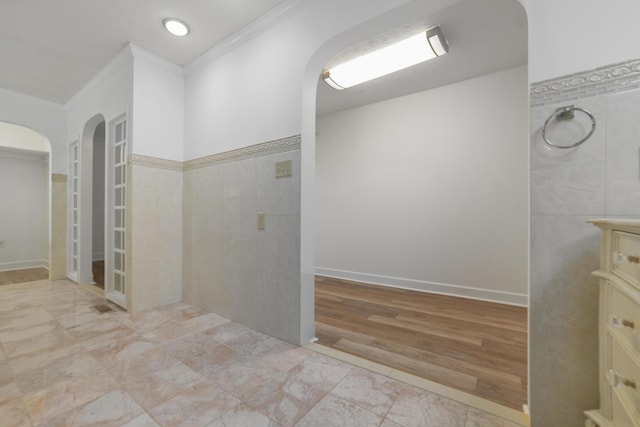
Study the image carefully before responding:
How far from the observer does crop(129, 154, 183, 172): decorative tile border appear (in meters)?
2.49

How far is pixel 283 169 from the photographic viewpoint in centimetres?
201

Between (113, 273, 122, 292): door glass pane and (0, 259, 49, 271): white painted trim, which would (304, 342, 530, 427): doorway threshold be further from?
(0, 259, 49, 271): white painted trim

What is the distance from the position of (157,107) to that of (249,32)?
4.02ft

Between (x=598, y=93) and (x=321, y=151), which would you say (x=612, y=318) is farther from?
(x=321, y=151)

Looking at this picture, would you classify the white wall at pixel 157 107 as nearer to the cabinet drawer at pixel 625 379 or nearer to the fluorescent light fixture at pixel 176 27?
the fluorescent light fixture at pixel 176 27

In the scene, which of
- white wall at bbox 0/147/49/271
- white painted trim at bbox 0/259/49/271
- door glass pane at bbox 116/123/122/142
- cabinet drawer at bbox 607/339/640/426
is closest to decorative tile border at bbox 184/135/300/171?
door glass pane at bbox 116/123/122/142

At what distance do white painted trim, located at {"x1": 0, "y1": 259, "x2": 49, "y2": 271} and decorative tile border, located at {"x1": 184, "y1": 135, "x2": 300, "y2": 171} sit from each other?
4735 millimetres

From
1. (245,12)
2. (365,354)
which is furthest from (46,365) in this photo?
(245,12)

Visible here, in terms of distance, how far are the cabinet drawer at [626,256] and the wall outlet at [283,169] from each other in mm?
1700

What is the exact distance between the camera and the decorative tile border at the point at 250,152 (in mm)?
1976

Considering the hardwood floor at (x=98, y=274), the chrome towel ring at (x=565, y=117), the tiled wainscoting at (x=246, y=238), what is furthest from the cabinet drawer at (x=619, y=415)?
the hardwood floor at (x=98, y=274)

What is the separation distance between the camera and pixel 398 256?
3516 mm

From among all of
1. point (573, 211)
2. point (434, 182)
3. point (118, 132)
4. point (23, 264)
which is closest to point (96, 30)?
point (118, 132)

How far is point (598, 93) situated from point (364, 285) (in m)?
3.04
